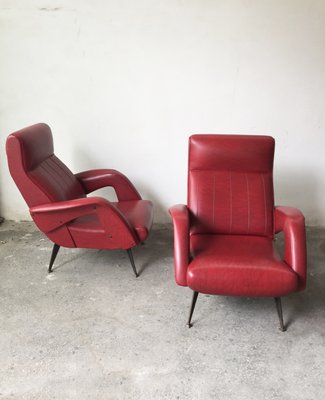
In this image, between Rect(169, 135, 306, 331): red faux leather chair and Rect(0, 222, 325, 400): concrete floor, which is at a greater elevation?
Rect(169, 135, 306, 331): red faux leather chair

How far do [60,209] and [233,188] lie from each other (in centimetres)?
103

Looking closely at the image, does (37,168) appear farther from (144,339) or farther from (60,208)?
(144,339)

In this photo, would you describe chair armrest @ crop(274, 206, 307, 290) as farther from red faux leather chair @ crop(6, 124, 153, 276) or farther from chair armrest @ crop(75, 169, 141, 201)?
chair armrest @ crop(75, 169, 141, 201)

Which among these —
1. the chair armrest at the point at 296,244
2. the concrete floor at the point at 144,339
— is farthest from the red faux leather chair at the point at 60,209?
the chair armrest at the point at 296,244

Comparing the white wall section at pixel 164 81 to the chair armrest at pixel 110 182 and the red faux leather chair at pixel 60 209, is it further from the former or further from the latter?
the red faux leather chair at pixel 60 209

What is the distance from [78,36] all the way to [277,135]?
172 centimetres

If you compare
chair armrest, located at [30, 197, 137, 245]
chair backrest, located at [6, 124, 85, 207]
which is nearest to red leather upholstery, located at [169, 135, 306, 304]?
chair armrest, located at [30, 197, 137, 245]

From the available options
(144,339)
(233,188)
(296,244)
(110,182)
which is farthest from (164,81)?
(144,339)

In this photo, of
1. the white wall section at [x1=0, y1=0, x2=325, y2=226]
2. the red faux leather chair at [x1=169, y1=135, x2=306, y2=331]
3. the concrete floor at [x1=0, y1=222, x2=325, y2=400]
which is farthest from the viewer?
the white wall section at [x1=0, y1=0, x2=325, y2=226]

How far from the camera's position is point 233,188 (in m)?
2.14

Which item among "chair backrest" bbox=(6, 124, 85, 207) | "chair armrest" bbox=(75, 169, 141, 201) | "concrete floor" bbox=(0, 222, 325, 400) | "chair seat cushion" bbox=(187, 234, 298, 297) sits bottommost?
"concrete floor" bbox=(0, 222, 325, 400)

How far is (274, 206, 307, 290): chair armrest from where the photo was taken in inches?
67.5

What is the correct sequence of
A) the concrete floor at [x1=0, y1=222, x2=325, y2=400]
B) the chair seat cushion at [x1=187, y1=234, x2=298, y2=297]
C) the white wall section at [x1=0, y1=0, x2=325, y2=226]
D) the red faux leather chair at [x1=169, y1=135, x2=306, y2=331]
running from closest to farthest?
the concrete floor at [x1=0, y1=222, x2=325, y2=400]
the chair seat cushion at [x1=187, y1=234, x2=298, y2=297]
the red faux leather chair at [x1=169, y1=135, x2=306, y2=331]
the white wall section at [x1=0, y1=0, x2=325, y2=226]

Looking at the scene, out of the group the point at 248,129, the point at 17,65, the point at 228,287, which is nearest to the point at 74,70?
the point at 17,65
